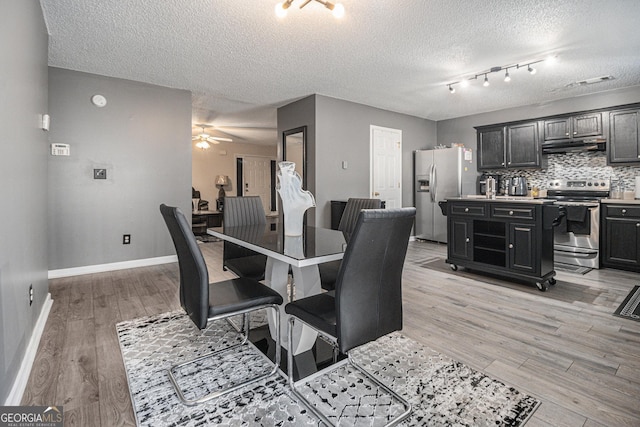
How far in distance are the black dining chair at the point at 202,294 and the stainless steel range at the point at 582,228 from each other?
4.61 meters

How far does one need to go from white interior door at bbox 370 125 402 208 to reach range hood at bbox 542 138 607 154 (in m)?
2.37

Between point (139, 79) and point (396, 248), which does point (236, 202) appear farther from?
point (139, 79)

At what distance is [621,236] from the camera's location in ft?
13.6

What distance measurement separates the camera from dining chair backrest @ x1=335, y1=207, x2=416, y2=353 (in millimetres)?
1301

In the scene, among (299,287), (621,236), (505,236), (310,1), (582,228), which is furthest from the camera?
(582,228)

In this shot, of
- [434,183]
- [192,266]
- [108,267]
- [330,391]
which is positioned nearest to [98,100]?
[108,267]

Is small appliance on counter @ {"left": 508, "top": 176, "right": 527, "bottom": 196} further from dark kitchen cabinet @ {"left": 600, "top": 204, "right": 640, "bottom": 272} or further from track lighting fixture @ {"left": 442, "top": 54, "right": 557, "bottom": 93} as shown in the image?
track lighting fixture @ {"left": 442, "top": 54, "right": 557, "bottom": 93}

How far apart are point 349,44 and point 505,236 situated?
266cm

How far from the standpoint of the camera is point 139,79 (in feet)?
13.8

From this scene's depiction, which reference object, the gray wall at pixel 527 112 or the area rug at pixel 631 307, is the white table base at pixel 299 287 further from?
the gray wall at pixel 527 112

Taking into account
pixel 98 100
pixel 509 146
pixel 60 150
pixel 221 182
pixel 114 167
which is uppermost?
pixel 98 100

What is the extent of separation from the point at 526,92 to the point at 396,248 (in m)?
4.81

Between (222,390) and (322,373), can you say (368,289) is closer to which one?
(322,373)

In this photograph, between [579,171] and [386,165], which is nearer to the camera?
[579,171]
